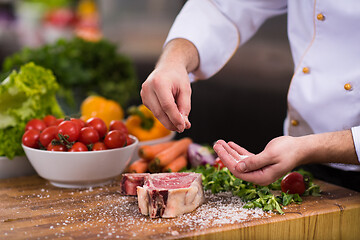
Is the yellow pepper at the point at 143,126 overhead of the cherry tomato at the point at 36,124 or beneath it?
beneath

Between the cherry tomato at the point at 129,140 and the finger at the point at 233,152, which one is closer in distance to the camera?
the finger at the point at 233,152

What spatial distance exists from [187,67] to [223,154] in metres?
0.46

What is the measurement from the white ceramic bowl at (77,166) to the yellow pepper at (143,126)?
44 cm

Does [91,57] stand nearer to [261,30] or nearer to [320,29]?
[261,30]

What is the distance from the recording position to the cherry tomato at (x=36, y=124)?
1712mm

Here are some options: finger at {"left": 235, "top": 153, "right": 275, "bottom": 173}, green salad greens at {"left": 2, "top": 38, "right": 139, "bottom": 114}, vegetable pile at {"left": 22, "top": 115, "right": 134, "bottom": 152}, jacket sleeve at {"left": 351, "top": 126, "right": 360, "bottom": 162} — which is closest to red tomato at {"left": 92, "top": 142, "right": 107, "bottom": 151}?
vegetable pile at {"left": 22, "top": 115, "right": 134, "bottom": 152}

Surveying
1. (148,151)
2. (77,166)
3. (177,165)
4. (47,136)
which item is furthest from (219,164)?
(47,136)

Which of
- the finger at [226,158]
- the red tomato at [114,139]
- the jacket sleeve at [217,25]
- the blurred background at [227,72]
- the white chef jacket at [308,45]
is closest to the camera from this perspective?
the finger at [226,158]

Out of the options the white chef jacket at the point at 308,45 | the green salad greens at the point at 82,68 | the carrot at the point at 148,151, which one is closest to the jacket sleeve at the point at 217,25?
the white chef jacket at the point at 308,45

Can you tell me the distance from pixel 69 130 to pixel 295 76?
2.67ft

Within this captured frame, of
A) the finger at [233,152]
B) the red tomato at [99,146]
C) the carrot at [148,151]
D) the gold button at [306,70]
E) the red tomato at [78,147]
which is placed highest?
the gold button at [306,70]

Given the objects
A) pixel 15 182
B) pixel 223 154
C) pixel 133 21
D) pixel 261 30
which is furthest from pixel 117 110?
pixel 133 21

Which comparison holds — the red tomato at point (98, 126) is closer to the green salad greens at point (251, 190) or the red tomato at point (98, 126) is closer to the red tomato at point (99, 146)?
the red tomato at point (99, 146)

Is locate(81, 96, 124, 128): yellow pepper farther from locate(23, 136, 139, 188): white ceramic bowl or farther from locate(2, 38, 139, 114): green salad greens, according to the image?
locate(23, 136, 139, 188): white ceramic bowl
